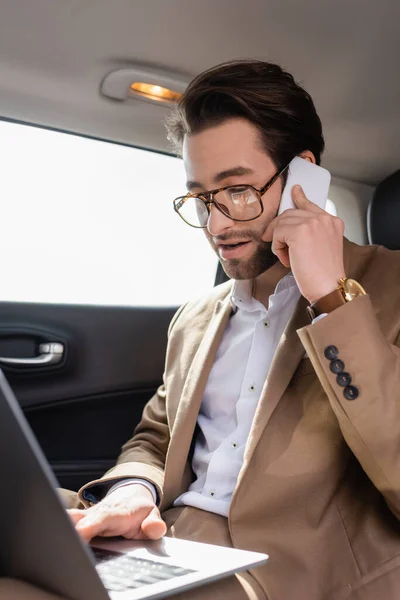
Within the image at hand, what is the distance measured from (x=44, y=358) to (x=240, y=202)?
97 centimetres

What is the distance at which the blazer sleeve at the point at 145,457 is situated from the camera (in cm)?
161

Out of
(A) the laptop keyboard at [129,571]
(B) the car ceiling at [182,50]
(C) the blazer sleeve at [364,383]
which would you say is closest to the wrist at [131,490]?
(A) the laptop keyboard at [129,571]

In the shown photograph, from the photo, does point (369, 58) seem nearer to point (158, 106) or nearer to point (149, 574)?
point (158, 106)

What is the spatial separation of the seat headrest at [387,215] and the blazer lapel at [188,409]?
0.59 meters

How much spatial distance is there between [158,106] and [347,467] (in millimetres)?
1196

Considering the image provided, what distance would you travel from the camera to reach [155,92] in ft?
6.71

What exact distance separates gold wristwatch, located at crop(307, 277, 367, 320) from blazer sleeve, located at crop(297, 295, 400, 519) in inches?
1.2

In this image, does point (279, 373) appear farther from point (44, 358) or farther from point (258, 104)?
point (44, 358)

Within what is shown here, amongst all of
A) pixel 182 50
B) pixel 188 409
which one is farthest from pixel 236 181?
pixel 188 409

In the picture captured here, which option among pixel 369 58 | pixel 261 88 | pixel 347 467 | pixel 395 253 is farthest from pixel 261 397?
pixel 369 58

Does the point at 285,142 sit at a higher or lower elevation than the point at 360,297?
higher

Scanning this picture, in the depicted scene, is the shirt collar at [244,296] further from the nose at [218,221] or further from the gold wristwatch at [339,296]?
the gold wristwatch at [339,296]

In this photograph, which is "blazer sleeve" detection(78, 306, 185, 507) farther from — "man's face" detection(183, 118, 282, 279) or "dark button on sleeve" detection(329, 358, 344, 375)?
"dark button on sleeve" detection(329, 358, 344, 375)

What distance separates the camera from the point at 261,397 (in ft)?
4.69
